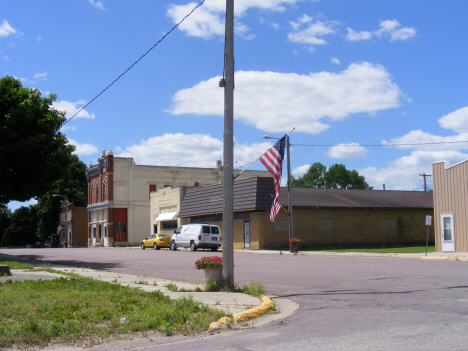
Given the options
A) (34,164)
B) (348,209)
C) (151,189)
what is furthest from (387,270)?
(151,189)

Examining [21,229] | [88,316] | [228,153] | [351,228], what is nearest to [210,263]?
[228,153]

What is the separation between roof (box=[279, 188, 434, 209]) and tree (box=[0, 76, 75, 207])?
63.6 ft

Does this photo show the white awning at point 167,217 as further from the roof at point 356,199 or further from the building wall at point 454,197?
the building wall at point 454,197

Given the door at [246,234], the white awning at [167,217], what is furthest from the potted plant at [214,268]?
the white awning at [167,217]

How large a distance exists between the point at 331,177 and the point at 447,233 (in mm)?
69148

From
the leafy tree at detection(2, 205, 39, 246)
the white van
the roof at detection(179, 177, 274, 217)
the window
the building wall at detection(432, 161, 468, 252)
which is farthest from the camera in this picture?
the leafy tree at detection(2, 205, 39, 246)

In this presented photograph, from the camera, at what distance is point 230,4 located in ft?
40.7

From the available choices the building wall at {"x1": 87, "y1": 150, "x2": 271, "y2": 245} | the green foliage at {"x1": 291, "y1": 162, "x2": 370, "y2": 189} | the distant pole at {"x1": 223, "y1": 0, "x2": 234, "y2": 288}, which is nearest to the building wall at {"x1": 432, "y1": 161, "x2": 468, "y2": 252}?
the distant pole at {"x1": 223, "y1": 0, "x2": 234, "y2": 288}

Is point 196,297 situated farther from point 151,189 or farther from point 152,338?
point 151,189

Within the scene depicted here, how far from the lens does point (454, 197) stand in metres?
28.8

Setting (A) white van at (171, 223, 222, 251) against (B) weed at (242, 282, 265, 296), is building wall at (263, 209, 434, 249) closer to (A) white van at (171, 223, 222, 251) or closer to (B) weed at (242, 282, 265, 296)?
(A) white van at (171, 223, 222, 251)

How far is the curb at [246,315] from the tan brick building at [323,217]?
2790 cm

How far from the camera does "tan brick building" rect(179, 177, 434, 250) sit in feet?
126

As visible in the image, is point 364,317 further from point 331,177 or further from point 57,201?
point 331,177
